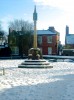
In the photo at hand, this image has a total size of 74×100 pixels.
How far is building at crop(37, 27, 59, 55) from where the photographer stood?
78.1m

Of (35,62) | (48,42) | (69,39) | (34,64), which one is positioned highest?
(69,39)

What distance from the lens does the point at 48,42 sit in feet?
259

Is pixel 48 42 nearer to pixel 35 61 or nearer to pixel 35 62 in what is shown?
pixel 35 61

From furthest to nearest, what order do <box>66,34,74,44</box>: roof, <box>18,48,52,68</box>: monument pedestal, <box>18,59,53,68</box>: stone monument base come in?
1. <box>66,34,74,44</box>: roof
2. <box>18,48,52,68</box>: monument pedestal
3. <box>18,59,53,68</box>: stone monument base

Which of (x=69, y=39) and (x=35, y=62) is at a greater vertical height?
(x=69, y=39)

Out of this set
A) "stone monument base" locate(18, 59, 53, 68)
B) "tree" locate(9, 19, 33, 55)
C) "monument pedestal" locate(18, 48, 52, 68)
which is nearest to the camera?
"stone monument base" locate(18, 59, 53, 68)

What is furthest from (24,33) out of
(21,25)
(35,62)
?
(35,62)

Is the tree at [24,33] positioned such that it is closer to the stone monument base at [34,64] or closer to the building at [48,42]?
the building at [48,42]

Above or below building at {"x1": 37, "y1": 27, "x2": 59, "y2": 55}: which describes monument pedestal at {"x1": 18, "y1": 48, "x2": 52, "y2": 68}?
below

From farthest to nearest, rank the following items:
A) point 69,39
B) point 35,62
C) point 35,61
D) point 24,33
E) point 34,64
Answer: point 69,39 → point 24,33 → point 35,61 → point 35,62 → point 34,64

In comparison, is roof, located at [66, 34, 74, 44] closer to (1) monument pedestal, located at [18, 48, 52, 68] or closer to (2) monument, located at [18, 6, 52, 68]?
(2) monument, located at [18, 6, 52, 68]

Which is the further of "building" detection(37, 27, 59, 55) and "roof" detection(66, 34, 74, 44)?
"roof" detection(66, 34, 74, 44)

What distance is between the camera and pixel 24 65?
38.1m

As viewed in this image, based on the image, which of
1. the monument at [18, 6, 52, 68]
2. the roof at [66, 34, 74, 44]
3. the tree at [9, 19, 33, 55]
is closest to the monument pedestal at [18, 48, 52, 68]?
the monument at [18, 6, 52, 68]
